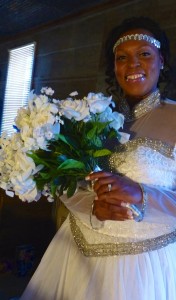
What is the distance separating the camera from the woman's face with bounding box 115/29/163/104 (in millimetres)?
1259

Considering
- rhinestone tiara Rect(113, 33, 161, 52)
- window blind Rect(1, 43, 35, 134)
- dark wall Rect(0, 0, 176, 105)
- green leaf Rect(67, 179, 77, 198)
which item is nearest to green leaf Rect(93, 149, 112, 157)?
green leaf Rect(67, 179, 77, 198)

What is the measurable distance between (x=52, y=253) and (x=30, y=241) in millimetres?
1763

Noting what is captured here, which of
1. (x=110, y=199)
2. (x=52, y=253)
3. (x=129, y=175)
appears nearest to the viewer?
(x=110, y=199)

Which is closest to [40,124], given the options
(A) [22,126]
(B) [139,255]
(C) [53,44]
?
(A) [22,126]

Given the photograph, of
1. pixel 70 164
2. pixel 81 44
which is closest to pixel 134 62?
pixel 70 164

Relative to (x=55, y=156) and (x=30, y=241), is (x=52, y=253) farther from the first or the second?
(x=30, y=241)

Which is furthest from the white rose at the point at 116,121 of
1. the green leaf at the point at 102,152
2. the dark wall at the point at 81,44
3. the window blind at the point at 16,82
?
the window blind at the point at 16,82

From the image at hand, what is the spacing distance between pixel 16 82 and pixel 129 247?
3.78m

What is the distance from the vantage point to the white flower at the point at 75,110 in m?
0.97

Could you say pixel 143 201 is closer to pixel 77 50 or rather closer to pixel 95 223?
pixel 95 223

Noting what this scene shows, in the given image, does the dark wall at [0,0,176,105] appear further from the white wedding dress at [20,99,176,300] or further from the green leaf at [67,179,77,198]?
the green leaf at [67,179,77,198]

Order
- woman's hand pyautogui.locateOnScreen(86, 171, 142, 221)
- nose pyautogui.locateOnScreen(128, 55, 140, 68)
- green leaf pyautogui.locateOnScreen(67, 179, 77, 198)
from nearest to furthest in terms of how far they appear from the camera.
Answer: woman's hand pyautogui.locateOnScreen(86, 171, 142, 221) → green leaf pyautogui.locateOnScreen(67, 179, 77, 198) → nose pyautogui.locateOnScreen(128, 55, 140, 68)

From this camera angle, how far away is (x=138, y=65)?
125cm

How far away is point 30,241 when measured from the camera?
2.93 m
